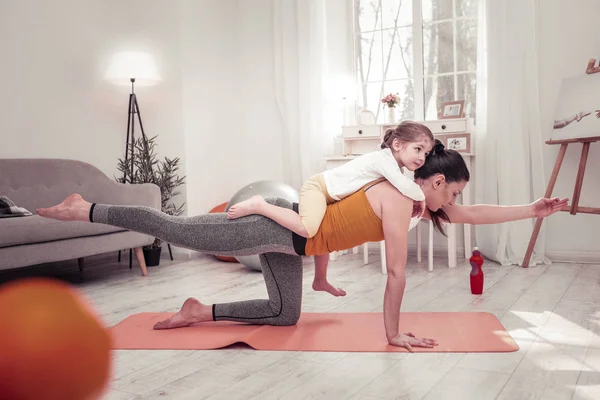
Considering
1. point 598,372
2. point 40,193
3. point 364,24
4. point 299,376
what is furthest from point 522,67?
point 40,193

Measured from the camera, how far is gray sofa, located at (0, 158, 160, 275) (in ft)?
9.18

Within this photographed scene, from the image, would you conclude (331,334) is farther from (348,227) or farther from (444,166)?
(444,166)

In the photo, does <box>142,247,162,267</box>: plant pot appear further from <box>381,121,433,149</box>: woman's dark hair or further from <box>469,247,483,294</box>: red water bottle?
<box>381,121,433,149</box>: woman's dark hair

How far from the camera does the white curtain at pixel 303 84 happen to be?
14.6 ft

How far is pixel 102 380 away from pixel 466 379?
1376 millimetres

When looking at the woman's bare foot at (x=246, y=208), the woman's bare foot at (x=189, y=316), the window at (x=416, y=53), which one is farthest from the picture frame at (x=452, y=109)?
the woman's bare foot at (x=189, y=316)

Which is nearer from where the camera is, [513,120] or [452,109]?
[513,120]

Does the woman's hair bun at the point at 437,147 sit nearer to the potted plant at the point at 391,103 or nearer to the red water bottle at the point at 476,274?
the red water bottle at the point at 476,274

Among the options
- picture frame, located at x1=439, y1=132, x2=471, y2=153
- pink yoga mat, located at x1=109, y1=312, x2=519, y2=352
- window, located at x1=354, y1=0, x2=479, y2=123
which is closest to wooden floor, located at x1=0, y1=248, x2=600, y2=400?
pink yoga mat, located at x1=109, y1=312, x2=519, y2=352

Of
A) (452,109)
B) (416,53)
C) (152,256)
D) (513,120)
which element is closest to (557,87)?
(513,120)

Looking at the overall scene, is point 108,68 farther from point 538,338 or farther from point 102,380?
point 102,380

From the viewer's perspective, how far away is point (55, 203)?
3.58 meters

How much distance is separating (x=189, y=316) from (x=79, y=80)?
2.65 meters

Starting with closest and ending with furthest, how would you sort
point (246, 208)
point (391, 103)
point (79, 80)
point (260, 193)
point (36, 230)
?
point (246, 208)
point (36, 230)
point (260, 193)
point (79, 80)
point (391, 103)
